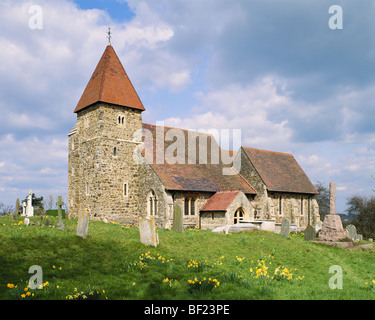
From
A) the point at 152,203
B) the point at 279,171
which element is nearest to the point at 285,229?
the point at 152,203

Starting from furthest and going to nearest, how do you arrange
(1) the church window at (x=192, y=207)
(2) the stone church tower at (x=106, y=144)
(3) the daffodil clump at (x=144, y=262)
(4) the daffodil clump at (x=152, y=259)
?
1. (1) the church window at (x=192, y=207)
2. (2) the stone church tower at (x=106, y=144)
3. (4) the daffodil clump at (x=152, y=259)
4. (3) the daffodil clump at (x=144, y=262)

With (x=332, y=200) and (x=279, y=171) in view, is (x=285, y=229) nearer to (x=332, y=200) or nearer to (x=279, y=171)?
(x=332, y=200)

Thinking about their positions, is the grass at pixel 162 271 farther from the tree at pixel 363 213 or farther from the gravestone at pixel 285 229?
the tree at pixel 363 213

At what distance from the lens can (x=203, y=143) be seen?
1332 inches

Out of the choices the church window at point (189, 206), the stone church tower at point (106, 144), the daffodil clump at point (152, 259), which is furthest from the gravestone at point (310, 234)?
the daffodil clump at point (152, 259)

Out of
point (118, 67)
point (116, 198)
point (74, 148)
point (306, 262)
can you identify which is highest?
point (118, 67)

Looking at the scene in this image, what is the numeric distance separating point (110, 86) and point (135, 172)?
719 cm

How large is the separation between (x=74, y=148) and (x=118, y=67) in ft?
25.8

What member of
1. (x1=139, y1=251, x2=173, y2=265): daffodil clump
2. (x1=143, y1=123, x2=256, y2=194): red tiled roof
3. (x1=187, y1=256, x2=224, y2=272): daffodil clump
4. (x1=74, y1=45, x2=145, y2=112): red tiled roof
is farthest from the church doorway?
(x1=139, y1=251, x2=173, y2=265): daffodil clump

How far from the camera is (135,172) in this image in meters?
27.6

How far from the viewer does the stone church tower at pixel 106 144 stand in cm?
2573
